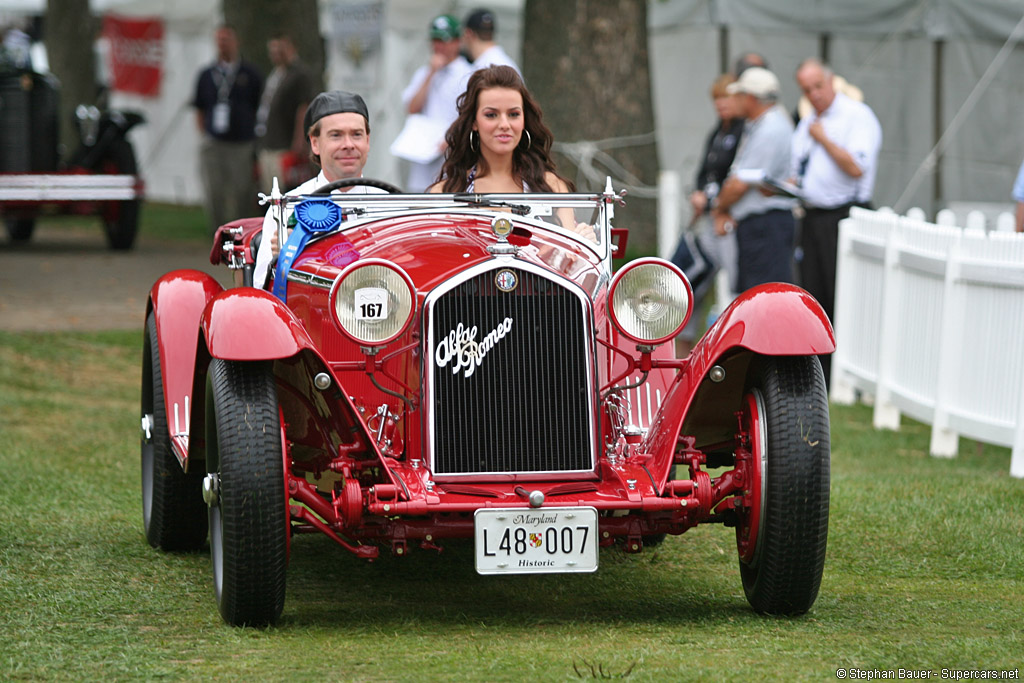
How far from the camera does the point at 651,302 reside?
4.66m

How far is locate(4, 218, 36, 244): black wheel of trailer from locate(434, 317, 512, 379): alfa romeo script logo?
13512 mm

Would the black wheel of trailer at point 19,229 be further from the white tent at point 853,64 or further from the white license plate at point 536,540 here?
the white license plate at point 536,540

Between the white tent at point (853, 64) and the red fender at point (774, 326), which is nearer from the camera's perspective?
the red fender at point (774, 326)

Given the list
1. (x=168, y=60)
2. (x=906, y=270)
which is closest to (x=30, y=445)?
(x=906, y=270)

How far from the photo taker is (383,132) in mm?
17297

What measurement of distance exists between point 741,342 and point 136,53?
22.3 meters

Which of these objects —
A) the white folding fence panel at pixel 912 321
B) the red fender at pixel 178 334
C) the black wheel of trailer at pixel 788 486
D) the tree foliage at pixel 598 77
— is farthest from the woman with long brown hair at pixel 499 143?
the tree foliage at pixel 598 77

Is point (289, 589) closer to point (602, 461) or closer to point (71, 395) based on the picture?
point (602, 461)

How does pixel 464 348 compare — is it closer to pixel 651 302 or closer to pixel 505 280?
pixel 505 280

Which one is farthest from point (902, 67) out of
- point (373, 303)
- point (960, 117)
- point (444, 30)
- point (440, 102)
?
point (373, 303)

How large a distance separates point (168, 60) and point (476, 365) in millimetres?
20552

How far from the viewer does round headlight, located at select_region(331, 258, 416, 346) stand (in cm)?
448

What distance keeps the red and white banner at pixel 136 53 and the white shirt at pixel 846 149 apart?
16.0 metres

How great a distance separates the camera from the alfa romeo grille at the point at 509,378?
15.0 feet
